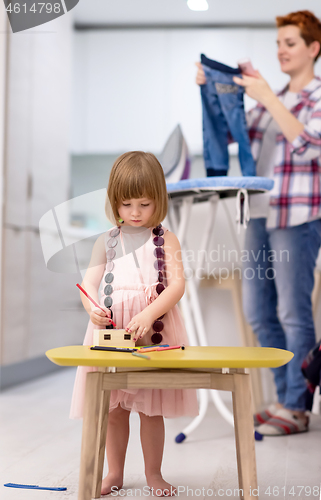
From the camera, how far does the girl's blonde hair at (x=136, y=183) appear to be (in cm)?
92

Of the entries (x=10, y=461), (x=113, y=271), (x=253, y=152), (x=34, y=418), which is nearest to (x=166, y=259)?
(x=113, y=271)

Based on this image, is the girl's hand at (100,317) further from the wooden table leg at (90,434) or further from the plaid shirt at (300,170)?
the plaid shirt at (300,170)

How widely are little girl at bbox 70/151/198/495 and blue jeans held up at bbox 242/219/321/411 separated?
1.96ft

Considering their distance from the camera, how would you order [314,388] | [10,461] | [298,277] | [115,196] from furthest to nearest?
[298,277], [314,388], [10,461], [115,196]

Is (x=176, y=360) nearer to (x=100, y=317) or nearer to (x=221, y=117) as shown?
(x=100, y=317)

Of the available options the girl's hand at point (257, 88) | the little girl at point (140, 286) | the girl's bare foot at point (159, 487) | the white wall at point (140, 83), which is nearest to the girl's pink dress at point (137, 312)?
the little girl at point (140, 286)

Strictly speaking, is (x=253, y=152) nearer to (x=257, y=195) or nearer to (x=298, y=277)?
(x=257, y=195)

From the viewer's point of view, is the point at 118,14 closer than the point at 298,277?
No

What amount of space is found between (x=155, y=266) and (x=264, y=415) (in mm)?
822

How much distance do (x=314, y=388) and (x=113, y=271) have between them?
2.16 feet

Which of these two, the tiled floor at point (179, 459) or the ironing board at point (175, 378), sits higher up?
the ironing board at point (175, 378)

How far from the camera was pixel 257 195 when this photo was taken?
1.49 m

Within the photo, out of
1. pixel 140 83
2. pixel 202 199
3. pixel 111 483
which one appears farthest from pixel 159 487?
pixel 140 83

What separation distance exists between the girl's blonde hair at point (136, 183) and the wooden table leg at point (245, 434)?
37 cm
